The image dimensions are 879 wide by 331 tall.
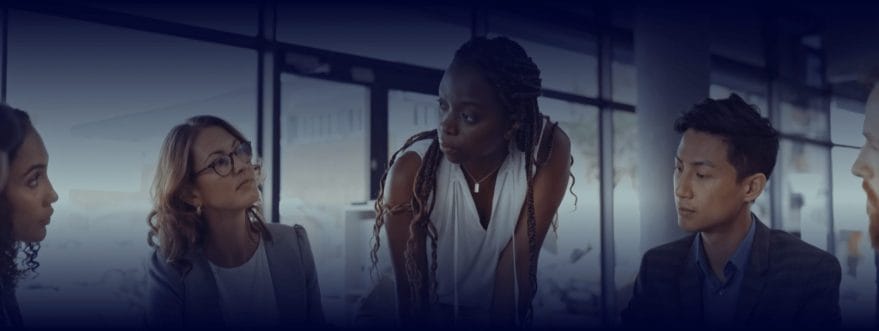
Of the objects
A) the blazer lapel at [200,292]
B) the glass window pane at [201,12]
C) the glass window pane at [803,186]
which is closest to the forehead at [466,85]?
the glass window pane at [201,12]

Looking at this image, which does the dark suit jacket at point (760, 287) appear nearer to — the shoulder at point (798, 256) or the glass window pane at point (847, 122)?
the shoulder at point (798, 256)

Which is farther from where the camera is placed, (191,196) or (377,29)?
(377,29)

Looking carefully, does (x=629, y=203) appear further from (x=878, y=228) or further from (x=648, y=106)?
(x=878, y=228)

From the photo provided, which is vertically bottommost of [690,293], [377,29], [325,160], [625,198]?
[690,293]

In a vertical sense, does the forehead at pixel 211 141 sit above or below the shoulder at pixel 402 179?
above

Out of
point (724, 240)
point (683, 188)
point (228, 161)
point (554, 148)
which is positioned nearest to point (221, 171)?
point (228, 161)

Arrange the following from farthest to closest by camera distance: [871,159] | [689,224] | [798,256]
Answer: [871,159], [689,224], [798,256]

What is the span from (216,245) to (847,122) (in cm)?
164

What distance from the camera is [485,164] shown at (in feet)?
6.25

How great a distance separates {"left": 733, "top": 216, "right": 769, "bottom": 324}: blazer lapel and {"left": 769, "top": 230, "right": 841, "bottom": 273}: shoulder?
0.07 ft

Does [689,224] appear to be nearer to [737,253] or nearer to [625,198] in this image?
[737,253]

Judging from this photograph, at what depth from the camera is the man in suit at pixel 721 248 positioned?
1.80 m

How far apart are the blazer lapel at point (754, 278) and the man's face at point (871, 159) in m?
0.42

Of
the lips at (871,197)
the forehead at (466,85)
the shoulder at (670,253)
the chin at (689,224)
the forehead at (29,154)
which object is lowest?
the shoulder at (670,253)
